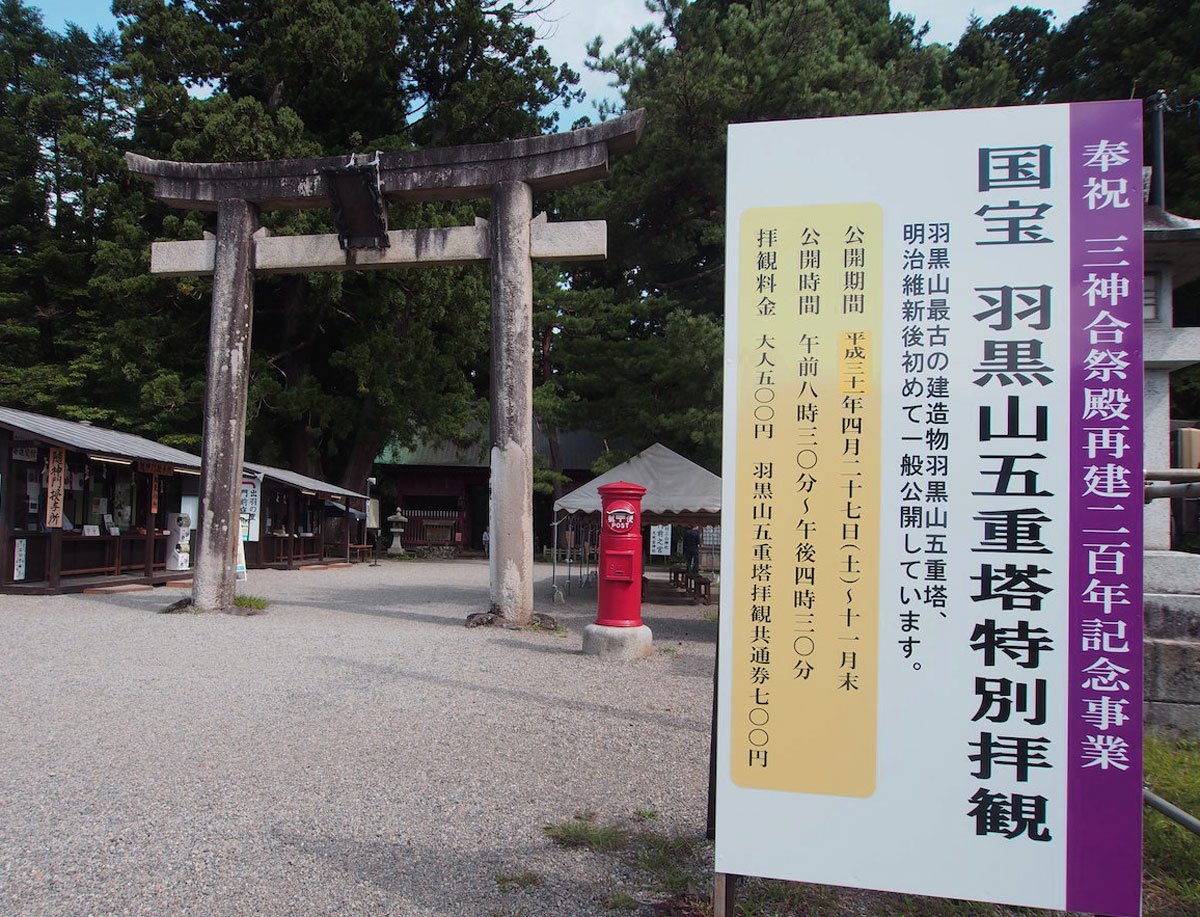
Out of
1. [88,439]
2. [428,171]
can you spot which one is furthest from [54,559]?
[428,171]

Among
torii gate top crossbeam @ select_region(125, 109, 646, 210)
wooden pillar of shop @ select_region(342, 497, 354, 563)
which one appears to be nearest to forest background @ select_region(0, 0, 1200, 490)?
wooden pillar of shop @ select_region(342, 497, 354, 563)

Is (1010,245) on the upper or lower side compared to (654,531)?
upper

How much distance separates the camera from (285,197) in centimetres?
1071

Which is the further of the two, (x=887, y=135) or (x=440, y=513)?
(x=440, y=513)

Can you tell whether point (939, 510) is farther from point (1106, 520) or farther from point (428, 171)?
point (428, 171)

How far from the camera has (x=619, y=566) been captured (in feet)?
27.4

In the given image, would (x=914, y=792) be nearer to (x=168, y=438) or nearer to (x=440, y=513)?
(x=168, y=438)

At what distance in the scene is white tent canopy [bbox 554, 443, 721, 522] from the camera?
42.0 ft

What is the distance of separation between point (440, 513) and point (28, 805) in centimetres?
2754

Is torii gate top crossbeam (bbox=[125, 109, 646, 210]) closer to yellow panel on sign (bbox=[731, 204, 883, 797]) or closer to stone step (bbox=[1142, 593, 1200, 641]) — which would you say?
stone step (bbox=[1142, 593, 1200, 641])

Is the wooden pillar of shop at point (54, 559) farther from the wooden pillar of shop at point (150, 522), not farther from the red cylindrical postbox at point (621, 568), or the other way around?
the red cylindrical postbox at point (621, 568)

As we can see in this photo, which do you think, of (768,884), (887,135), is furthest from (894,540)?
(768,884)

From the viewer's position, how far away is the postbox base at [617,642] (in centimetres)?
813

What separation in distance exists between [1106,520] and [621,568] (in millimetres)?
6192
